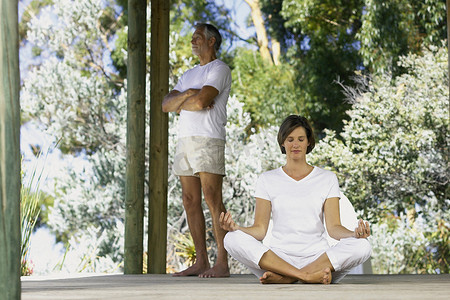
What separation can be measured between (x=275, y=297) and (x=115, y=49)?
11.9 m

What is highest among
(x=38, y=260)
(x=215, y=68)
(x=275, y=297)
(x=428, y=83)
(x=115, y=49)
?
(x=115, y=49)

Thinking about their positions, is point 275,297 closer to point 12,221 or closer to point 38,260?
point 12,221

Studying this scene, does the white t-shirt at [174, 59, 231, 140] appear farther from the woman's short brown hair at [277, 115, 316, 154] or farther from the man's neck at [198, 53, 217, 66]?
the woman's short brown hair at [277, 115, 316, 154]

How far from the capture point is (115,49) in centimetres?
1360

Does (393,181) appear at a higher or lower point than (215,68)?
lower

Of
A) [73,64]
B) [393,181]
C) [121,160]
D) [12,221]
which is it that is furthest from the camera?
[73,64]

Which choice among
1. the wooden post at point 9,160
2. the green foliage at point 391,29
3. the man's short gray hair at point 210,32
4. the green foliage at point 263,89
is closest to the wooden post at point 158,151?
the man's short gray hair at point 210,32

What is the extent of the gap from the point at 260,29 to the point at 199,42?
34.0 ft

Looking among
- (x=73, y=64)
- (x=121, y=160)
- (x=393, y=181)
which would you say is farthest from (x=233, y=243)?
(x=73, y=64)

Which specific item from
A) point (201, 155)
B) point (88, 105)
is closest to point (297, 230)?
point (201, 155)

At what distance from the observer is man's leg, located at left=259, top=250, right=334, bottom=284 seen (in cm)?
279

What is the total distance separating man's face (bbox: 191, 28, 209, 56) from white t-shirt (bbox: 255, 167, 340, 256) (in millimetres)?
1128

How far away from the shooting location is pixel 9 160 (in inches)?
70.9

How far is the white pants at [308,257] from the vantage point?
2.81 m
